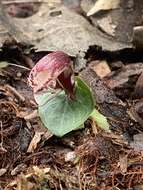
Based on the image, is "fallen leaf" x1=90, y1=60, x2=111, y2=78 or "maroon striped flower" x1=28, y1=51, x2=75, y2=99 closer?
"maroon striped flower" x1=28, y1=51, x2=75, y2=99

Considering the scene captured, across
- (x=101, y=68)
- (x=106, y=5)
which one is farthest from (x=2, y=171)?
(x=106, y=5)

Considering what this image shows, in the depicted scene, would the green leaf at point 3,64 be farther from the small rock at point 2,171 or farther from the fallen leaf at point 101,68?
the small rock at point 2,171

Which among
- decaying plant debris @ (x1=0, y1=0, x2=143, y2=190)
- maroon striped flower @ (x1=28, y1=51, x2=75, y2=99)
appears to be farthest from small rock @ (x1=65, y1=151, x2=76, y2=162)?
maroon striped flower @ (x1=28, y1=51, x2=75, y2=99)

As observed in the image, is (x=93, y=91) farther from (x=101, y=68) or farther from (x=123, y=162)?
(x=123, y=162)

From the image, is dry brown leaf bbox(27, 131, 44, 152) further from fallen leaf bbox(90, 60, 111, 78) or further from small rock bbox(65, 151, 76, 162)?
fallen leaf bbox(90, 60, 111, 78)

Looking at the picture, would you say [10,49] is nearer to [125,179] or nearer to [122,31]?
[122,31]

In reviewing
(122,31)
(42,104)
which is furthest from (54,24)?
(42,104)

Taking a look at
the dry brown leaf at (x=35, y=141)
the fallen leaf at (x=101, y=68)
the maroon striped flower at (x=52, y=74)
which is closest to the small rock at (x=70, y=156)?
the dry brown leaf at (x=35, y=141)
